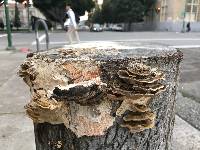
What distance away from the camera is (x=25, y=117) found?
432 cm

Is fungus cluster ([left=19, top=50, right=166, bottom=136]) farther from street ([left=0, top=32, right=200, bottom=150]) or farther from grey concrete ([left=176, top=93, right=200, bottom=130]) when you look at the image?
grey concrete ([left=176, top=93, right=200, bottom=130])

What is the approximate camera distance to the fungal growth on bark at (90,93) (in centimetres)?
119

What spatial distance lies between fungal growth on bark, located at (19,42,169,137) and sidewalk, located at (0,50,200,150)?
2.19 metres

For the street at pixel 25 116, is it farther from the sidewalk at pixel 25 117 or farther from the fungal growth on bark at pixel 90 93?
the fungal growth on bark at pixel 90 93

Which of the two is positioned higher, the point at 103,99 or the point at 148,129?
the point at 103,99

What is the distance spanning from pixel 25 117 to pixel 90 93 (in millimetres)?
3270

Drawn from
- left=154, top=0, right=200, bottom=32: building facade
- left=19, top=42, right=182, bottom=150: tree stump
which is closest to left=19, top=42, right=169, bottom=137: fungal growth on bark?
left=19, top=42, right=182, bottom=150: tree stump

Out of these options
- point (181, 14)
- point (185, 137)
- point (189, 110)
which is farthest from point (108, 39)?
point (181, 14)

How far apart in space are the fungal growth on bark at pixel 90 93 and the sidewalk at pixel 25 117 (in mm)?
2193

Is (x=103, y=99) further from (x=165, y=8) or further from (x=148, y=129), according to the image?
(x=165, y=8)

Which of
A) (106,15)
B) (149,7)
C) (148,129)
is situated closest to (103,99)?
(148,129)

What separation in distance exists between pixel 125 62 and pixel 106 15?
58117mm

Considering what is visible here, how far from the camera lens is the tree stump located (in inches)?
47.5

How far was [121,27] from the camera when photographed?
50.8 metres
